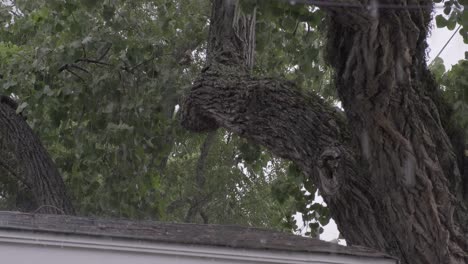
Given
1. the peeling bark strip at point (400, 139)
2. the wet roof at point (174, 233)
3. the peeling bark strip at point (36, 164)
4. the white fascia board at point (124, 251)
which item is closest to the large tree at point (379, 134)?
the peeling bark strip at point (400, 139)

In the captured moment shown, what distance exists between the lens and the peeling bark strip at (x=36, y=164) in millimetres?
8297

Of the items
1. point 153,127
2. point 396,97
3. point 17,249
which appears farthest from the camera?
point 153,127

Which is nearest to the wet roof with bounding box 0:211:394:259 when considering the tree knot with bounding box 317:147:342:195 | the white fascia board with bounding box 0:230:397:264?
the white fascia board with bounding box 0:230:397:264

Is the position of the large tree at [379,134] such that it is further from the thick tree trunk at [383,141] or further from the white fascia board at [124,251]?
the white fascia board at [124,251]

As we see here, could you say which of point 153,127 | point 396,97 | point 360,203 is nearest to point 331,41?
point 396,97

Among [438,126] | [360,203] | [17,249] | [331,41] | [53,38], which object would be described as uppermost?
[53,38]

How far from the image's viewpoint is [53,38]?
985cm

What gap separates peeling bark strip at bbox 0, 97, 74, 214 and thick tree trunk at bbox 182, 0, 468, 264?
2468 millimetres

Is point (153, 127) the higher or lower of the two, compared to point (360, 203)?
higher

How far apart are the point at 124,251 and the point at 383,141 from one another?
236 cm

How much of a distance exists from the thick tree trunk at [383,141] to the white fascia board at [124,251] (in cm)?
173

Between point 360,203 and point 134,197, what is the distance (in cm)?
419

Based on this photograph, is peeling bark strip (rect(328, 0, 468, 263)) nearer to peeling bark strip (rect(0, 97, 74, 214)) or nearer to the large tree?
the large tree

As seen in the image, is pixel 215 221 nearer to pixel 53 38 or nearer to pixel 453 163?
pixel 53 38
